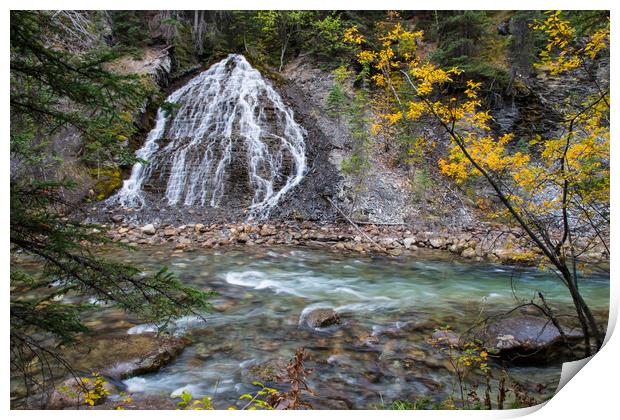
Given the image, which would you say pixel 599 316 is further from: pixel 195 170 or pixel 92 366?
pixel 195 170

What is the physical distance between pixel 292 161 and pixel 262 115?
1801 millimetres

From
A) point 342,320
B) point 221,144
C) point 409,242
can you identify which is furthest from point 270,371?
point 221,144

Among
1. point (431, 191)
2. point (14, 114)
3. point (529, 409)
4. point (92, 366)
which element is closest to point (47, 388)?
point (92, 366)

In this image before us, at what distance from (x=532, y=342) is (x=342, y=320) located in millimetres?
1526

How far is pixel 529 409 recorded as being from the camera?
Result: 7.68 feet

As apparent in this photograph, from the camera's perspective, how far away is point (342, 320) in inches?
129

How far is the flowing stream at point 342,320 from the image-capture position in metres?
2.42

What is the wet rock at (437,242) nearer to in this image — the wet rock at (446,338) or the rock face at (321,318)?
the wet rock at (446,338)

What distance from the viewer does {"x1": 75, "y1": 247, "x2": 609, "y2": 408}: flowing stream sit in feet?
7.93

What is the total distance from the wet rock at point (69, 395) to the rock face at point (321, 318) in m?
1.65

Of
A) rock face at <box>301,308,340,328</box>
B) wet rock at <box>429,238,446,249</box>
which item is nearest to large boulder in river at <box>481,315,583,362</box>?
rock face at <box>301,308,340,328</box>

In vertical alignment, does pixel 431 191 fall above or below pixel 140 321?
above

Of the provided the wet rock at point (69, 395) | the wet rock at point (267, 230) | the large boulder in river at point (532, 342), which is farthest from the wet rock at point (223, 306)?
the wet rock at point (267, 230)
